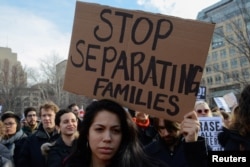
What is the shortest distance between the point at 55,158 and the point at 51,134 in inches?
51.7

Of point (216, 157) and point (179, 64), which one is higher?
point (179, 64)

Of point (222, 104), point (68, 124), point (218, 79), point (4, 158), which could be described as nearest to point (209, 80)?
point (218, 79)

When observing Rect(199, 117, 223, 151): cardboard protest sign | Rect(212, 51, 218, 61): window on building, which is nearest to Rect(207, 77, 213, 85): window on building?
Rect(212, 51, 218, 61): window on building

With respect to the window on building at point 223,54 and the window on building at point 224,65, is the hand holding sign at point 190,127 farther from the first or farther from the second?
the window on building at point 224,65

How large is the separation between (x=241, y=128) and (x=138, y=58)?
0.96 metres

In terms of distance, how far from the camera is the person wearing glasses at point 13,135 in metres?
5.26

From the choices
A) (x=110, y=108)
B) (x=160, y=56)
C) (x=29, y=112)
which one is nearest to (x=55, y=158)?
(x=110, y=108)

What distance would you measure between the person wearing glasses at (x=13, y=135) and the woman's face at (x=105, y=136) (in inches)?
122

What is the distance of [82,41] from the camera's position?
2.68 meters

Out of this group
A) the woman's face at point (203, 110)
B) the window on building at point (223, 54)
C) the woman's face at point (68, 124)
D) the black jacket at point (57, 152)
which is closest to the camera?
the black jacket at point (57, 152)

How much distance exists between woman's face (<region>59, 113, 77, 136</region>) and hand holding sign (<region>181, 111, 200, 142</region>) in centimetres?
206

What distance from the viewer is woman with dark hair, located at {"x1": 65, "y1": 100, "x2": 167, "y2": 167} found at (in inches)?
92.7

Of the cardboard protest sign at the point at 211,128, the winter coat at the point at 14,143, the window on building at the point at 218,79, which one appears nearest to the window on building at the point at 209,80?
the window on building at the point at 218,79

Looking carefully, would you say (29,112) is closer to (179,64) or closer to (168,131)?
(168,131)
